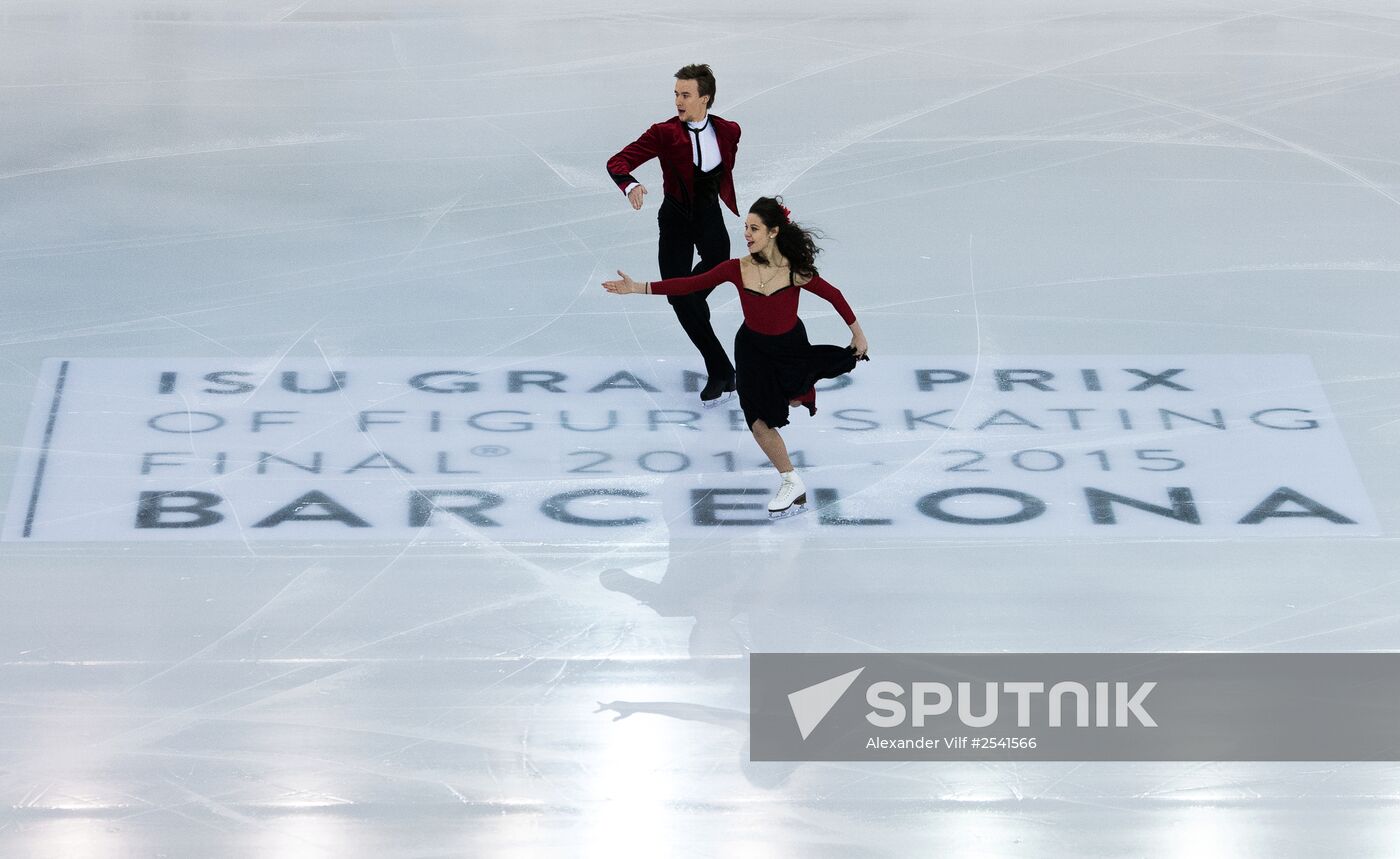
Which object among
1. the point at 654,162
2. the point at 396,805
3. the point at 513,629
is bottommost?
the point at 396,805

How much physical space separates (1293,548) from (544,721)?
2.80 metres

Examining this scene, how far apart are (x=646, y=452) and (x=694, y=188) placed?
107 cm

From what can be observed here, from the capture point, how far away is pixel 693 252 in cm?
762

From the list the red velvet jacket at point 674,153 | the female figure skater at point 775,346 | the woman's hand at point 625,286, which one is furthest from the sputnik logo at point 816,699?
the red velvet jacket at point 674,153

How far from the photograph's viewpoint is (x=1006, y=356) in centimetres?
802

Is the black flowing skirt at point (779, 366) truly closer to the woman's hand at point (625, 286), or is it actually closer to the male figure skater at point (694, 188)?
the woman's hand at point (625, 286)

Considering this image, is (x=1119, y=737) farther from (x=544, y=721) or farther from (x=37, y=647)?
(x=37, y=647)

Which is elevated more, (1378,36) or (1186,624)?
(1378,36)

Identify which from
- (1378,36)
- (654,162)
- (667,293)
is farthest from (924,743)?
(1378,36)

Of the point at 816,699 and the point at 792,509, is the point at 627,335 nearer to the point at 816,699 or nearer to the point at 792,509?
the point at 792,509

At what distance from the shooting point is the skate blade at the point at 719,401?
25.3 ft

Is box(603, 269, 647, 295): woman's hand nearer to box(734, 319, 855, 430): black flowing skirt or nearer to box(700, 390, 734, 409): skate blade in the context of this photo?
box(734, 319, 855, 430): black flowing skirt

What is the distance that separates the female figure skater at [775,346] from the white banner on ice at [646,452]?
0.91 ft

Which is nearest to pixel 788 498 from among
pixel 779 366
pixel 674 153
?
pixel 779 366
